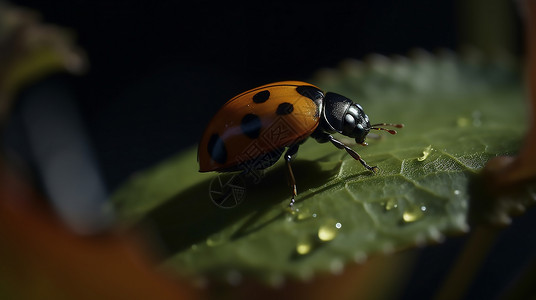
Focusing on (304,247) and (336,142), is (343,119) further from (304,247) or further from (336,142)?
(304,247)

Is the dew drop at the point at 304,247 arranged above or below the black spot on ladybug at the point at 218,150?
below

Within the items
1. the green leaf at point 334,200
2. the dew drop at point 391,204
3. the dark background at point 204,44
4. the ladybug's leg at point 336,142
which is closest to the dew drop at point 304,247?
the green leaf at point 334,200

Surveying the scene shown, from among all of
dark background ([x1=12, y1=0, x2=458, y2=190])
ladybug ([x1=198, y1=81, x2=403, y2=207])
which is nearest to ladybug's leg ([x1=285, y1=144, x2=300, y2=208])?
ladybug ([x1=198, y1=81, x2=403, y2=207])

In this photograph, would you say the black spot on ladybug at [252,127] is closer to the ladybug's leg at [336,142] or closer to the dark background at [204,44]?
the ladybug's leg at [336,142]

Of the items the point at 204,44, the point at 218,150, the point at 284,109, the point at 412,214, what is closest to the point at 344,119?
the point at 284,109

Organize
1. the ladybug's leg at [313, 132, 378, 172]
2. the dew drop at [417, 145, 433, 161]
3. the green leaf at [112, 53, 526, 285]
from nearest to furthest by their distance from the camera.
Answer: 1. the green leaf at [112, 53, 526, 285]
2. the dew drop at [417, 145, 433, 161]
3. the ladybug's leg at [313, 132, 378, 172]

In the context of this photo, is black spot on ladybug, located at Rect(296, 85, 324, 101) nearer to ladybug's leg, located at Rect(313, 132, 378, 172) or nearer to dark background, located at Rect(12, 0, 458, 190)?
ladybug's leg, located at Rect(313, 132, 378, 172)

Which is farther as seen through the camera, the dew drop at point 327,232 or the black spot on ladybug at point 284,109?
the black spot on ladybug at point 284,109
